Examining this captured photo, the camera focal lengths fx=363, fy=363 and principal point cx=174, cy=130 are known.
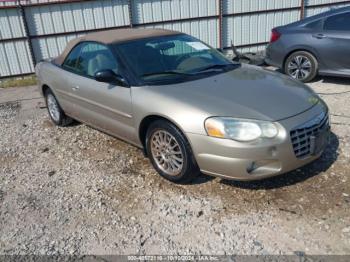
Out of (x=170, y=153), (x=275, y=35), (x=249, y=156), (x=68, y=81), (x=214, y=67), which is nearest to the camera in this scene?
(x=249, y=156)

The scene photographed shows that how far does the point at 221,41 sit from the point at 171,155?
886 centimetres

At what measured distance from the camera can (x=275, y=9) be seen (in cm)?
1217

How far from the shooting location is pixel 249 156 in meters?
3.22

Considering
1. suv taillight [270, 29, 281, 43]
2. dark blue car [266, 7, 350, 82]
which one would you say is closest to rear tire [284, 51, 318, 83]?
dark blue car [266, 7, 350, 82]

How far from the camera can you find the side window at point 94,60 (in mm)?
4303

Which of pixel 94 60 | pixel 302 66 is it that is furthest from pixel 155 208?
pixel 302 66

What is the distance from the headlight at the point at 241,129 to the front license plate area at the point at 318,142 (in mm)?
460

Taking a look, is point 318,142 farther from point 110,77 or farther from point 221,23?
point 221,23

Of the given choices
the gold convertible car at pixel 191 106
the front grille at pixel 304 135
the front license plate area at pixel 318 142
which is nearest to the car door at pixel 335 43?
the gold convertible car at pixel 191 106

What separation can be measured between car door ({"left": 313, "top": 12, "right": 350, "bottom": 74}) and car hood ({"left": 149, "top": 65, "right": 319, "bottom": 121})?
326cm

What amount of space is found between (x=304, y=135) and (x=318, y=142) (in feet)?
0.80

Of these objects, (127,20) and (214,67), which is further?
(127,20)

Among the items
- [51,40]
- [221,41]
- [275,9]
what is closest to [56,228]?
[51,40]

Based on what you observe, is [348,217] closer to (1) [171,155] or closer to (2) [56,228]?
(1) [171,155]
